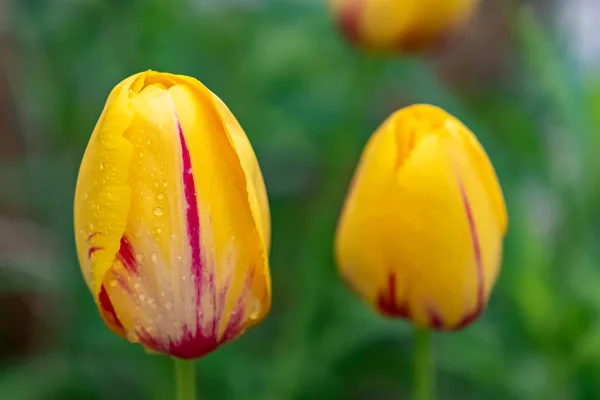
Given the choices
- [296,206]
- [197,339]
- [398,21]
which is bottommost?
[296,206]

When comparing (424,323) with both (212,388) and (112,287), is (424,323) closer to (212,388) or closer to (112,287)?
(112,287)

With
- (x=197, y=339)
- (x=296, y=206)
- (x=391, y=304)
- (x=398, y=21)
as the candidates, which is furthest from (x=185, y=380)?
(x=296, y=206)

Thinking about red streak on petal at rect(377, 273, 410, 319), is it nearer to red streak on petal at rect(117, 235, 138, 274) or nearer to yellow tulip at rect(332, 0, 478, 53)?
red streak on petal at rect(117, 235, 138, 274)

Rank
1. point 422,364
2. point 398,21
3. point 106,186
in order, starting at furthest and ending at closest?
point 398,21, point 422,364, point 106,186

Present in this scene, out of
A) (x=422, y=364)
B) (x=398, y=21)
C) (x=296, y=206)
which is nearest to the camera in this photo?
(x=422, y=364)

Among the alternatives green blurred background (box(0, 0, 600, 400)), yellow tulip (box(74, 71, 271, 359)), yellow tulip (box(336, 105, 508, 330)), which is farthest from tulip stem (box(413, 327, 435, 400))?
green blurred background (box(0, 0, 600, 400))

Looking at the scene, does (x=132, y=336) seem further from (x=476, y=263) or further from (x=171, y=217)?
(x=476, y=263)

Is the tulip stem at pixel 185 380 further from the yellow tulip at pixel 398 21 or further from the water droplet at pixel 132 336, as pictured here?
the yellow tulip at pixel 398 21
